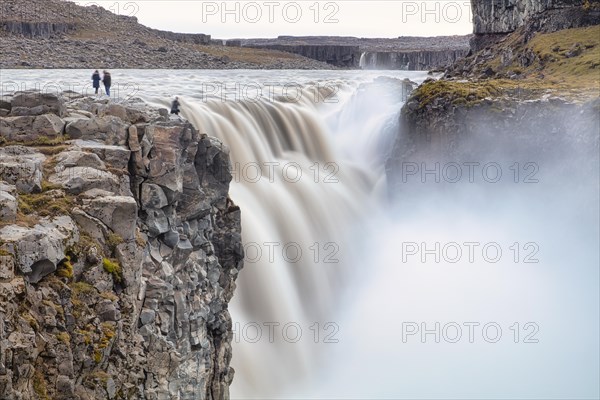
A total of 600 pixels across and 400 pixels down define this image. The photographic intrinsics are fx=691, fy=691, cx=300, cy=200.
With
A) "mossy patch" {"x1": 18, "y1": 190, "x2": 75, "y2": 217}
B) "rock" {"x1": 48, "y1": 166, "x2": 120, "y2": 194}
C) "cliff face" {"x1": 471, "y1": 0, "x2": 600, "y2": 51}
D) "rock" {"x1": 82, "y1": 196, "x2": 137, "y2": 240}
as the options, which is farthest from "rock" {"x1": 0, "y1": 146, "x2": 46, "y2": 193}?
"cliff face" {"x1": 471, "y1": 0, "x2": 600, "y2": 51}

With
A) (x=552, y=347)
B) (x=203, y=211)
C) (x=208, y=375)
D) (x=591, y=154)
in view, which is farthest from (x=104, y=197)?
(x=591, y=154)

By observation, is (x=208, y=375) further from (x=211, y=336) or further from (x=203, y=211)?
(x=203, y=211)

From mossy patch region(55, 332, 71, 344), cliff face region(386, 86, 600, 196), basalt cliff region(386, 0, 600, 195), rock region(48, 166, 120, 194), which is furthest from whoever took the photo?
basalt cliff region(386, 0, 600, 195)

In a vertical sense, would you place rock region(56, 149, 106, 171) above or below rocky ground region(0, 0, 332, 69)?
below

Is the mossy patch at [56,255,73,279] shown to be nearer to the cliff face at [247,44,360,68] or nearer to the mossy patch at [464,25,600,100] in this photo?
the mossy patch at [464,25,600,100]

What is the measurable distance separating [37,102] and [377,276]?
67.8 feet

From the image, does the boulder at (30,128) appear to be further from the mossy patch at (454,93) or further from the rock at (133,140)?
the mossy patch at (454,93)

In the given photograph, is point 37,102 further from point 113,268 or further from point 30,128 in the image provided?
point 113,268

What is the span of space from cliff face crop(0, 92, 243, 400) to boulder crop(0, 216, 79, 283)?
0.02 meters

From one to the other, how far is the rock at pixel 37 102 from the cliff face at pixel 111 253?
0.10 feet

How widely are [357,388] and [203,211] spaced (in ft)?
38.3

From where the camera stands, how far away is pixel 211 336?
612 inches

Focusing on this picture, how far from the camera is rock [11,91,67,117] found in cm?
1461

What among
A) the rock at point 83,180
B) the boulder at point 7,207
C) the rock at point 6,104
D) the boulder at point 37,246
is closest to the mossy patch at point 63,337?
the boulder at point 37,246
